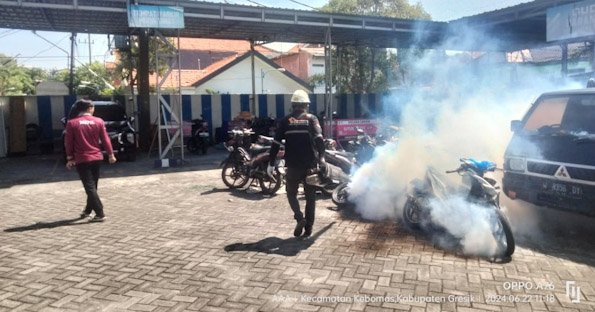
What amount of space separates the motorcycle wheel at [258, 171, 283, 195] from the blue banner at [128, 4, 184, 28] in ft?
17.4

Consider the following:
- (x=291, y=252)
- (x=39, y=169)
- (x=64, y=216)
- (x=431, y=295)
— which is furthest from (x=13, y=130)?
(x=431, y=295)

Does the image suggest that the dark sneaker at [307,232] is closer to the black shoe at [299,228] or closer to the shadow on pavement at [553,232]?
the black shoe at [299,228]

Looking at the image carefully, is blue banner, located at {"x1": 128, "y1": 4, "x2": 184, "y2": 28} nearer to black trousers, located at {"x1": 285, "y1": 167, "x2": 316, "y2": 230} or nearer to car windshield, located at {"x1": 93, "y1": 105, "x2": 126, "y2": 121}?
car windshield, located at {"x1": 93, "y1": 105, "x2": 126, "y2": 121}

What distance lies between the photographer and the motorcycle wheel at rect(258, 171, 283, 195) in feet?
27.9

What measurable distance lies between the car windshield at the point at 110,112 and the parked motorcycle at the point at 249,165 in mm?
6156

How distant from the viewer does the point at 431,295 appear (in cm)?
397

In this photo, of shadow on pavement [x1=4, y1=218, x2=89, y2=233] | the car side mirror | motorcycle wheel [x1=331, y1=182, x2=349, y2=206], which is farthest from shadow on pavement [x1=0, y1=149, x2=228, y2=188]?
the car side mirror

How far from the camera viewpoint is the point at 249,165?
8711 millimetres

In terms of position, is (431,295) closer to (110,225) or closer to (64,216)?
(110,225)

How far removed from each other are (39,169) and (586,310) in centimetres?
1289

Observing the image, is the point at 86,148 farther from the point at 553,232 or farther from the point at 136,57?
the point at 136,57

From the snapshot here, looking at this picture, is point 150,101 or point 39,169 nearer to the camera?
point 39,169

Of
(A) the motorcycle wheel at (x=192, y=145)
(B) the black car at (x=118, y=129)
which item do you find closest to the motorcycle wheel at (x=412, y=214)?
(B) the black car at (x=118, y=129)

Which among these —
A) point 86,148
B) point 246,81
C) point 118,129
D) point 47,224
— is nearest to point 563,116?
point 86,148
